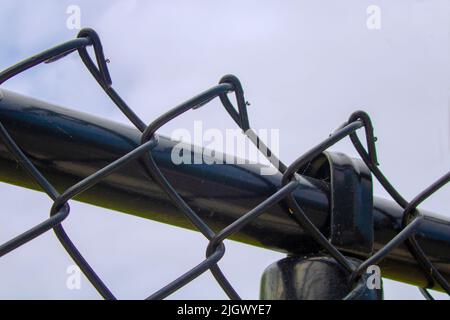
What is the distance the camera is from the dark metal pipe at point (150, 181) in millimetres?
727

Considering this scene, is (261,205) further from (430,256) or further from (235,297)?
(430,256)

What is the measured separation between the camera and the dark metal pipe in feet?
2.38

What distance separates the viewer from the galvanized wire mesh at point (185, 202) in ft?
2.35

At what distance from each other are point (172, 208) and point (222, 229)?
6cm

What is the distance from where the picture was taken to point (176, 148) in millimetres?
799

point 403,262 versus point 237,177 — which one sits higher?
point 237,177

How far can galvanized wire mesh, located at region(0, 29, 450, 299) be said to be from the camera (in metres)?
0.71

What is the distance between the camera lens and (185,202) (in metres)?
0.80

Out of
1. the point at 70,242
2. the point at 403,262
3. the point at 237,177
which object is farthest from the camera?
the point at 403,262

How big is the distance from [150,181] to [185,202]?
40 millimetres

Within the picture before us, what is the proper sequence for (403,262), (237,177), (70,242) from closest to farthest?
(70,242), (237,177), (403,262)

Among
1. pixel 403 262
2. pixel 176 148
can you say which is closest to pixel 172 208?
pixel 176 148
